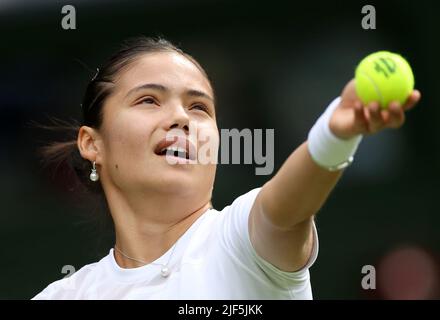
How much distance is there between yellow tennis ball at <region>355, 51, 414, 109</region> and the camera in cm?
195

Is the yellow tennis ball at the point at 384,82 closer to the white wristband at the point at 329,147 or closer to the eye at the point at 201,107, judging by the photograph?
the white wristband at the point at 329,147

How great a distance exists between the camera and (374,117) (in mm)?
1895

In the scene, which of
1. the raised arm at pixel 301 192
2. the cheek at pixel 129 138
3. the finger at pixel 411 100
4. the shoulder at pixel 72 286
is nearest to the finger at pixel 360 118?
the raised arm at pixel 301 192

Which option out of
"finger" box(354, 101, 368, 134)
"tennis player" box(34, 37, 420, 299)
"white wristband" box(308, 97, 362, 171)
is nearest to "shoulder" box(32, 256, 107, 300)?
"tennis player" box(34, 37, 420, 299)

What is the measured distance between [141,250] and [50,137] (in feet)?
10.1

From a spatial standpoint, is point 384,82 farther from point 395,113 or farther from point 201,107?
point 201,107

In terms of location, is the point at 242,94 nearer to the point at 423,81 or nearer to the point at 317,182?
the point at 423,81

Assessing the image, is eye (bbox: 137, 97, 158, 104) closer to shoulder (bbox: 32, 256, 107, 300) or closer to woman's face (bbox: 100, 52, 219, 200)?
woman's face (bbox: 100, 52, 219, 200)

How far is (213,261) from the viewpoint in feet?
8.15

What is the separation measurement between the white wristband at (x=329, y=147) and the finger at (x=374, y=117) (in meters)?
0.11

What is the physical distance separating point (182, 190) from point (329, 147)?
855 millimetres

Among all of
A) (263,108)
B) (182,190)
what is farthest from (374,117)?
(263,108)

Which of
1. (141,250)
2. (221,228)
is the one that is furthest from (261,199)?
(141,250)

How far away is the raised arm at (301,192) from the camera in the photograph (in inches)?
75.8
